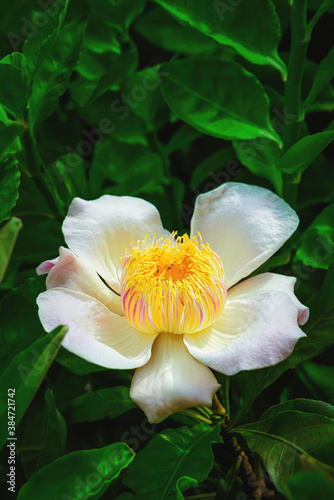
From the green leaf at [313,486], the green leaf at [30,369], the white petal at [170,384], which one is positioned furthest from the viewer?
the white petal at [170,384]

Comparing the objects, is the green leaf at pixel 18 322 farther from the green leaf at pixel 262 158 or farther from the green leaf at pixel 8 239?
the green leaf at pixel 262 158

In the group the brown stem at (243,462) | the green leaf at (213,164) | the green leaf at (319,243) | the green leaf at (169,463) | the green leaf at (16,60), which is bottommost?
the brown stem at (243,462)

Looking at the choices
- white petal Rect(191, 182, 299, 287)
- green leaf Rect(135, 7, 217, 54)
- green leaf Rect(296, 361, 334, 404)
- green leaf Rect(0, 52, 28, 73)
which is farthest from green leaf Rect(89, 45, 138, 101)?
green leaf Rect(296, 361, 334, 404)

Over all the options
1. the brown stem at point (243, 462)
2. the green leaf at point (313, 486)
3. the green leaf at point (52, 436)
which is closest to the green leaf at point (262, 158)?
the brown stem at point (243, 462)

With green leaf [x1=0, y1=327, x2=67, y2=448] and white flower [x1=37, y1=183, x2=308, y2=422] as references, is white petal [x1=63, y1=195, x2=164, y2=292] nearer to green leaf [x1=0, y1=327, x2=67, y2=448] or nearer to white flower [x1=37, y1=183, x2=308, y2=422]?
white flower [x1=37, y1=183, x2=308, y2=422]

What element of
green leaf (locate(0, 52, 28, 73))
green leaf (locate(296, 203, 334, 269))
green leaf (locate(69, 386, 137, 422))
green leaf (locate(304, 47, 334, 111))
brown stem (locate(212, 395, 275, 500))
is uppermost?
green leaf (locate(0, 52, 28, 73))

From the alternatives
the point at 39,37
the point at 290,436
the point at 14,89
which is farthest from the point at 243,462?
the point at 39,37
